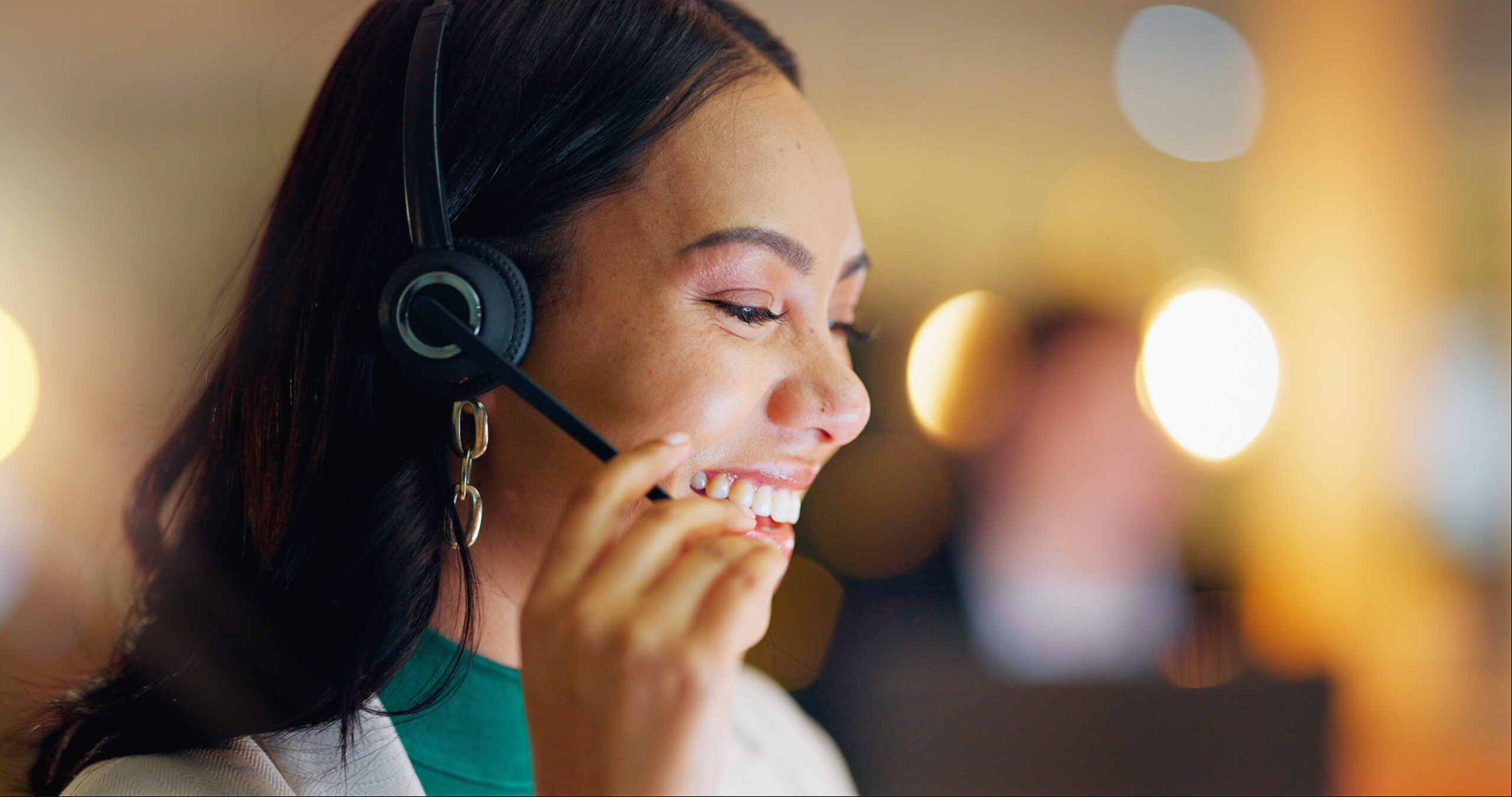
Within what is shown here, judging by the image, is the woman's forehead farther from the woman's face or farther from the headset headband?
the headset headband

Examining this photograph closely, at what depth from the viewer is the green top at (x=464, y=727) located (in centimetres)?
76

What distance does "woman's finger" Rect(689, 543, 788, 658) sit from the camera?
469mm

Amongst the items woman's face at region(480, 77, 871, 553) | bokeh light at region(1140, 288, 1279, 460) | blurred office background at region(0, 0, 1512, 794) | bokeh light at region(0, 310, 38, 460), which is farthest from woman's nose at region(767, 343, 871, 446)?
bokeh light at region(1140, 288, 1279, 460)

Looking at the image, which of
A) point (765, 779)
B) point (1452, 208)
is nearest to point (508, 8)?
point (765, 779)

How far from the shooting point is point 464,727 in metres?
0.78

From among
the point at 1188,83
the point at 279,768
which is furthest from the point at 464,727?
the point at 1188,83

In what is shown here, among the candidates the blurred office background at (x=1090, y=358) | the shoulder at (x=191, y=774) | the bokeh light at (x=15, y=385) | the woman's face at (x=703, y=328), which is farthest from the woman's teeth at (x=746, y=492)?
the bokeh light at (x=15, y=385)

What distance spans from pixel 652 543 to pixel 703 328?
0.78 feet

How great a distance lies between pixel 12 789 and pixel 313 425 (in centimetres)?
69

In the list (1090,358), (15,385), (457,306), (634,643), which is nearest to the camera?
(634,643)

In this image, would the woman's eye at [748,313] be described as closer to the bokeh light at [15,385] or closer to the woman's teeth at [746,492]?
the woman's teeth at [746,492]

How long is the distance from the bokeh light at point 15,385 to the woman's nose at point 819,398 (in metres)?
1.86

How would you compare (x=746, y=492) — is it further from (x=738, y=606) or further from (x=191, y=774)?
(x=191, y=774)

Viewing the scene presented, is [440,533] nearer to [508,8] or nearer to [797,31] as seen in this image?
[508,8]
